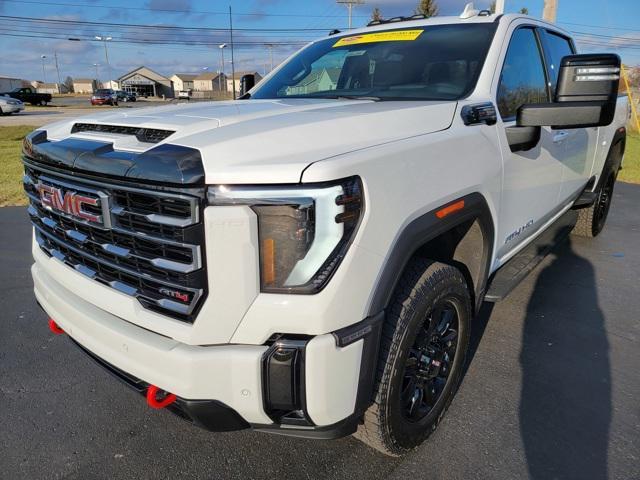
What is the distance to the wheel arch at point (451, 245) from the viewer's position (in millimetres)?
1795

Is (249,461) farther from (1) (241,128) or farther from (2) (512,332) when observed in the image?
(2) (512,332)

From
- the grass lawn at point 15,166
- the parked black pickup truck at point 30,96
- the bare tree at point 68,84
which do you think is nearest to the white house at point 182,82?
the bare tree at point 68,84

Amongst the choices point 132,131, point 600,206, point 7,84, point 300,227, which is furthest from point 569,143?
point 7,84

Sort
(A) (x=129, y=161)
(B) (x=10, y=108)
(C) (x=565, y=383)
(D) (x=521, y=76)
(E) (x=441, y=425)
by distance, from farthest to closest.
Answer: (B) (x=10, y=108)
(D) (x=521, y=76)
(C) (x=565, y=383)
(E) (x=441, y=425)
(A) (x=129, y=161)

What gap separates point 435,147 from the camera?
81.2 inches

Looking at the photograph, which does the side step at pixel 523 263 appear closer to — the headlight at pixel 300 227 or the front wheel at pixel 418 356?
the front wheel at pixel 418 356

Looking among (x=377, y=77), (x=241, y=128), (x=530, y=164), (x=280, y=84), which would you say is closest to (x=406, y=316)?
(x=241, y=128)

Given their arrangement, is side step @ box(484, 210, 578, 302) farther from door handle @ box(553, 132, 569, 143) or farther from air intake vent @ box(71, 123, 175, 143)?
air intake vent @ box(71, 123, 175, 143)

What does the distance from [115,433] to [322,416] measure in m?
1.30

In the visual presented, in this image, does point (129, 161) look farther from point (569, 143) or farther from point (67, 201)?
point (569, 143)

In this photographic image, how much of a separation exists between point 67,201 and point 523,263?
2754 mm

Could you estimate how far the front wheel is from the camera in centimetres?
195

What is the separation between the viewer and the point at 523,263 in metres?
3.33

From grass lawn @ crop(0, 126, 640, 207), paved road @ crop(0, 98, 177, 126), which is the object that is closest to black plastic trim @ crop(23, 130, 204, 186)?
grass lawn @ crop(0, 126, 640, 207)
